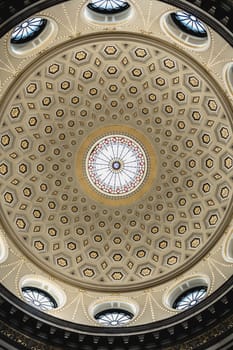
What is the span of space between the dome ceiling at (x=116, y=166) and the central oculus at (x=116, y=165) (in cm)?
6

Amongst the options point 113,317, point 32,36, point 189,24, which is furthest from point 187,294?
point 32,36

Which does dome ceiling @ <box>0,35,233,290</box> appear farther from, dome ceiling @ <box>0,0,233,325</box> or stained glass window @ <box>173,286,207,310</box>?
stained glass window @ <box>173,286,207,310</box>

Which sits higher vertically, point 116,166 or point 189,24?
point 116,166

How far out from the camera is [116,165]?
113 ft

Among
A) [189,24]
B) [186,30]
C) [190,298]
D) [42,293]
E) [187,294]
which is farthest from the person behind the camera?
[42,293]

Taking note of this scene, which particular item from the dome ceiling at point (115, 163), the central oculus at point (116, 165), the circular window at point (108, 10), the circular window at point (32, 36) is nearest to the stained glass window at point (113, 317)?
the dome ceiling at point (115, 163)

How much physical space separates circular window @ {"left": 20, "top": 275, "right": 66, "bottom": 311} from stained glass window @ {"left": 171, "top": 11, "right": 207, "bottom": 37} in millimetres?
13325

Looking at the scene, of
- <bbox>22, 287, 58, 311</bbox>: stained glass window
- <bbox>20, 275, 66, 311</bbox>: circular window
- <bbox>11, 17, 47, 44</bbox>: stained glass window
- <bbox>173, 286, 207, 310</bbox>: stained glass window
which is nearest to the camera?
<bbox>11, 17, 47, 44</bbox>: stained glass window

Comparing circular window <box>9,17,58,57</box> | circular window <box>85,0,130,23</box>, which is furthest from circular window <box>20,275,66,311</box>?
circular window <box>85,0,130,23</box>

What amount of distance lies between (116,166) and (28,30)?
35.8 feet

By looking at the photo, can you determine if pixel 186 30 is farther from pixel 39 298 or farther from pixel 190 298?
pixel 39 298

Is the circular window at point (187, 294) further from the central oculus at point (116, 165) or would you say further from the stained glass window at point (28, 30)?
the stained glass window at point (28, 30)

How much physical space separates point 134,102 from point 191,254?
335 inches

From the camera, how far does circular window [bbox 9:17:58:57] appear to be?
25658 mm
